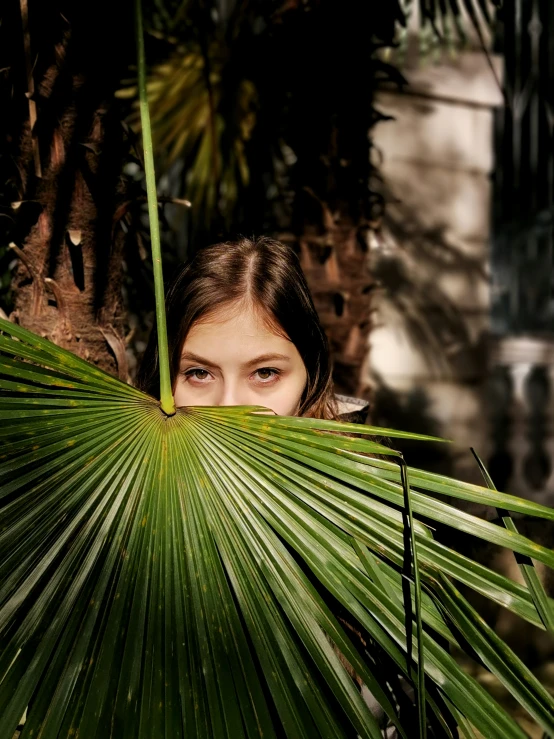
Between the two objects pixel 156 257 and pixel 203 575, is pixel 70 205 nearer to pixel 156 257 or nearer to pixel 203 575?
pixel 156 257

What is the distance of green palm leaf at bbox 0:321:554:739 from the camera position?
67 cm

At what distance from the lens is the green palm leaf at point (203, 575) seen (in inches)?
26.4

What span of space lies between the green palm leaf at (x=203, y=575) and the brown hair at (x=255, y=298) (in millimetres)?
445

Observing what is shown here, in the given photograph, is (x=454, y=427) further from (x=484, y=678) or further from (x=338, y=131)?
(x=338, y=131)

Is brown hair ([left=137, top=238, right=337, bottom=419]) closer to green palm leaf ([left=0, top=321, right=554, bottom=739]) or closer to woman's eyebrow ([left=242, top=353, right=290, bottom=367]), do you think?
woman's eyebrow ([left=242, top=353, right=290, bottom=367])

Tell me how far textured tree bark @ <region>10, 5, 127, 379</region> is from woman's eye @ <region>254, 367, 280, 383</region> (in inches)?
13.9

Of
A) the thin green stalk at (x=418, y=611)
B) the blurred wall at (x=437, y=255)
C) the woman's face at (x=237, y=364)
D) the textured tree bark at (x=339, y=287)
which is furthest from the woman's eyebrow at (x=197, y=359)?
the blurred wall at (x=437, y=255)

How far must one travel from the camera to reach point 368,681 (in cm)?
72

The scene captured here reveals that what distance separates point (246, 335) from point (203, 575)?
0.55m

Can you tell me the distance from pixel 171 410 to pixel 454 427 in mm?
3505

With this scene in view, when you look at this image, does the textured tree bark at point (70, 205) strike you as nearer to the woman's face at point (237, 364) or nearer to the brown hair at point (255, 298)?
the brown hair at point (255, 298)

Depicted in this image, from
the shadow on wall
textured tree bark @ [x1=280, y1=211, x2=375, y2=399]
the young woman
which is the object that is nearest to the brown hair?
the young woman

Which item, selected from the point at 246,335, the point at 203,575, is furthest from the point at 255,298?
the point at 203,575

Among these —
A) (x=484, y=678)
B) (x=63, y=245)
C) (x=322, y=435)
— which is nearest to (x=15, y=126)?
(x=63, y=245)
